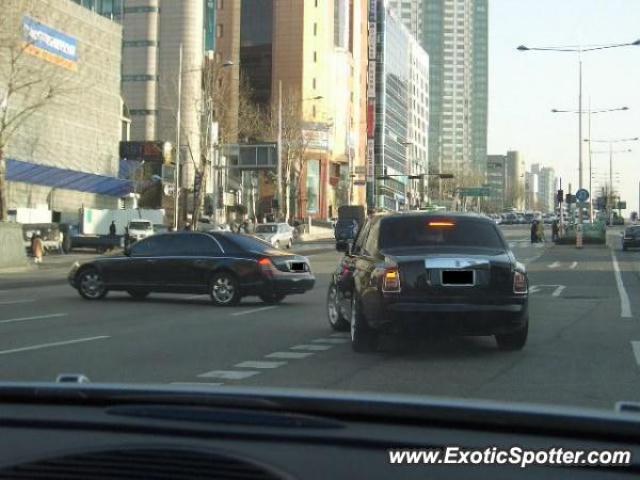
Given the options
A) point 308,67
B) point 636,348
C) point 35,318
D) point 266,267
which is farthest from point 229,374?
point 308,67

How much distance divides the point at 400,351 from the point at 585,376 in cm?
264

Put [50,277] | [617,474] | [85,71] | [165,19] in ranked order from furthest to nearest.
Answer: [165,19]
[85,71]
[50,277]
[617,474]

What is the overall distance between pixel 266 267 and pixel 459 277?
7560 millimetres

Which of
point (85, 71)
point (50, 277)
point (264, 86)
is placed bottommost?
point (50, 277)

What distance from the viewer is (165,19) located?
303 ft

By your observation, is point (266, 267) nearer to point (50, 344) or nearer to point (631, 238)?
point (50, 344)

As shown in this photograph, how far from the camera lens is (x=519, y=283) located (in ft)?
33.3

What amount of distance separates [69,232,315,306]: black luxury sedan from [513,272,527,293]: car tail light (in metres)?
7.52

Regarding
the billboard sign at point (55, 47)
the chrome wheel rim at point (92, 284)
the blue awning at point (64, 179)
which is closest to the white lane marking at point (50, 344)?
the chrome wheel rim at point (92, 284)

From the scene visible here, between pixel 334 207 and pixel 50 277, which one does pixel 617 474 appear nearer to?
pixel 50 277

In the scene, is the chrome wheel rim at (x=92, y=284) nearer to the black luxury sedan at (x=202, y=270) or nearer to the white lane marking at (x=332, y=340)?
the black luxury sedan at (x=202, y=270)

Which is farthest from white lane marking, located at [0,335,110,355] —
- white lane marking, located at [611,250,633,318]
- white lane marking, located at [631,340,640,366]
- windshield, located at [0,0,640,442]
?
white lane marking, located at [611,250,633,318]

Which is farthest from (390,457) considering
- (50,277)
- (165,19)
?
(165,19)

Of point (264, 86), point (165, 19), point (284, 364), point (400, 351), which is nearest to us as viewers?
point (284, 364)
